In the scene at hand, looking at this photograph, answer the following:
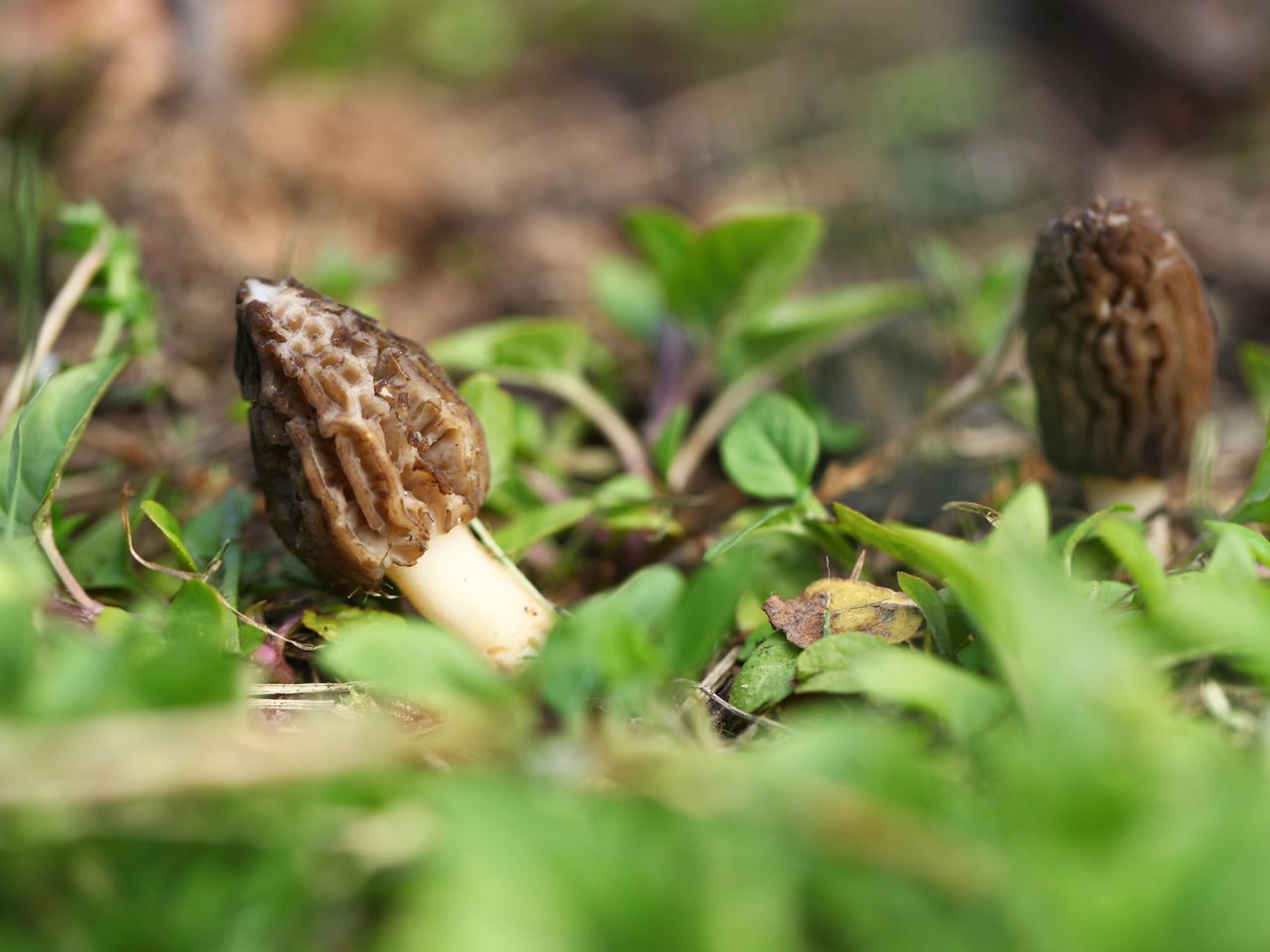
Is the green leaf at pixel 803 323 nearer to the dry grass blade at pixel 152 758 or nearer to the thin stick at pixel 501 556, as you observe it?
the thin stick at pixel 501 556

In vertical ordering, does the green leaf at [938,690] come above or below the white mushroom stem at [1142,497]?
above

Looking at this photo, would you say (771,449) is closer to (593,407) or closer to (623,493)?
(623,493)

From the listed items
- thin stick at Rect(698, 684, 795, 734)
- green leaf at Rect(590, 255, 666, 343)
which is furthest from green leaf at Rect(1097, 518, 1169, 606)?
green leaf at Rect(590, 255, 666, 343)

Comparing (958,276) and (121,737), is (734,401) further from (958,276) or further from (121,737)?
(121,737)

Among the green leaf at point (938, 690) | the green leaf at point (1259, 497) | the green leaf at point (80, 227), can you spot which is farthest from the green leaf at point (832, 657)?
the green leaf at point (80, 227)

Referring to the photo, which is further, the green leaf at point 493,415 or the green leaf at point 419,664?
the green leaf at point 493,415

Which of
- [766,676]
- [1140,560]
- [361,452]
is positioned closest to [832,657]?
[766,676]

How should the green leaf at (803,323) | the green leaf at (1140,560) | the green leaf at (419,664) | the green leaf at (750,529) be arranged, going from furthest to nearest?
the green leaf at (803,323), the green leaf at (750,529), the green leaf at (1140,560), the green leaf at (419,664)
